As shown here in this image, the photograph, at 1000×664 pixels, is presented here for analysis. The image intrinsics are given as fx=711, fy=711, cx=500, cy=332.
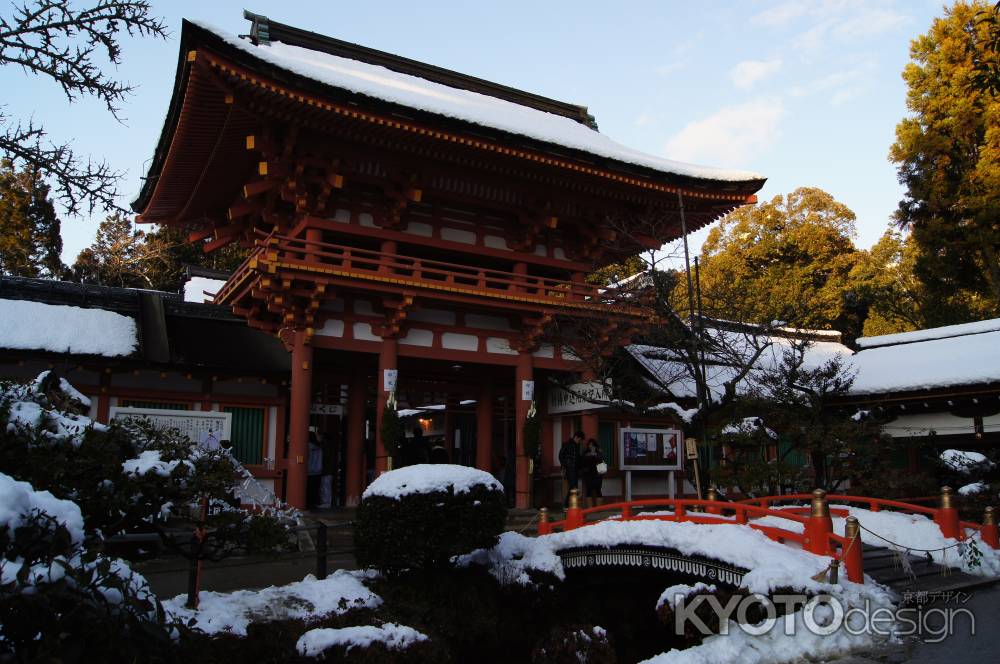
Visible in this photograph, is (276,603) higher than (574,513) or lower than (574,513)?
lower

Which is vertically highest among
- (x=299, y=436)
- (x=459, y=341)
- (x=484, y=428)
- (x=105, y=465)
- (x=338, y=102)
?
(x=338, y=102)

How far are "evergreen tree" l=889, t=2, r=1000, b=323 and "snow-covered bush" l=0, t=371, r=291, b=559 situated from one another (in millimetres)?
23724

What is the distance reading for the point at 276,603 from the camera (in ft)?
24.8

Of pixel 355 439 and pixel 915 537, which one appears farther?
pixel 355 439

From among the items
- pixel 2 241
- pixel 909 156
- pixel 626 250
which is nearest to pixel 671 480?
pixel 626 250

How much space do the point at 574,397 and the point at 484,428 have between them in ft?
7.71

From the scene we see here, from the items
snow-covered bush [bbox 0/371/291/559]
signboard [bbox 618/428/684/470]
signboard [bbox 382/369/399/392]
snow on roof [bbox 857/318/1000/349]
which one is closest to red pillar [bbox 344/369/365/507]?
signboard [bbox 382/369/399/392]

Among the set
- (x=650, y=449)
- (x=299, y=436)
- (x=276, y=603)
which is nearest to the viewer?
(x=276, y=603)

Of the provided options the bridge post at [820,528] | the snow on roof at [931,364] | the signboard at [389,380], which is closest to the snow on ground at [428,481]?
the bridge post at [820,528]

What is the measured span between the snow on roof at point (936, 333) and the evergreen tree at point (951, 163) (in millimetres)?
3681

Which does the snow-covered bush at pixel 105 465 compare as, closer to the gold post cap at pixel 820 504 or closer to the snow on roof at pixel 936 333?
the gold post cap at pixel 820 504

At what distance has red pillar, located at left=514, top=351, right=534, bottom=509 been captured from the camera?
15.3 metres

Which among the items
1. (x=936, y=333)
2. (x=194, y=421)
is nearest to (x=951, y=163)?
(x=936, y=333)

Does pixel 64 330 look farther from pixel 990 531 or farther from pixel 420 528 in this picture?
pixel 990 531
